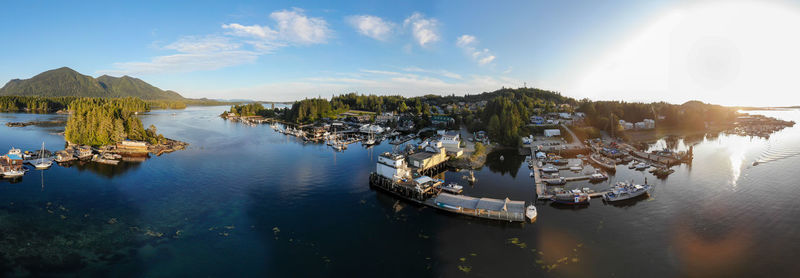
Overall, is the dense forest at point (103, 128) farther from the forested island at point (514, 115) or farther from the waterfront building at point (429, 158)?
the forested island at point (514, 115)

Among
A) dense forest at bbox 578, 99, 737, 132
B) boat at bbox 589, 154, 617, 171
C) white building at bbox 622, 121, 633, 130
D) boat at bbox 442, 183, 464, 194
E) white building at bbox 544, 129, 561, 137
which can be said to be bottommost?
boat at bbox 442, 183, 464, 194

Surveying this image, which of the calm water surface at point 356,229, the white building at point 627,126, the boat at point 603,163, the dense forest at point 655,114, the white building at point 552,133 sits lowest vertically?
the calm water surface at point 356,229

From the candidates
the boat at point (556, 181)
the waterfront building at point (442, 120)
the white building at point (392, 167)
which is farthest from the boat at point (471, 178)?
the waterfront building at point (442, 120)

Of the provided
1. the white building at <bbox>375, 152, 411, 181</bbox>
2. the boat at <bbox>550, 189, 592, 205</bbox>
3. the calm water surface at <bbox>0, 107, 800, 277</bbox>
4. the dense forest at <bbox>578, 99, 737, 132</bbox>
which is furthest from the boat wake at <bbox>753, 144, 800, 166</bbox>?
the white building at <bbox>375, 152, 411, 181</bbox>

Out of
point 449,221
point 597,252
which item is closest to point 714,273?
point 597,252

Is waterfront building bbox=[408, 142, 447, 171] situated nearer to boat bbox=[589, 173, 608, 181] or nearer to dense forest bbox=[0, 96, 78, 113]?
boat bbox=[589, 173, 608, 181]

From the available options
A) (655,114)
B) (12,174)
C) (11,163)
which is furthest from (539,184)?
(655,114)

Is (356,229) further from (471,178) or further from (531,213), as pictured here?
(471,178)
